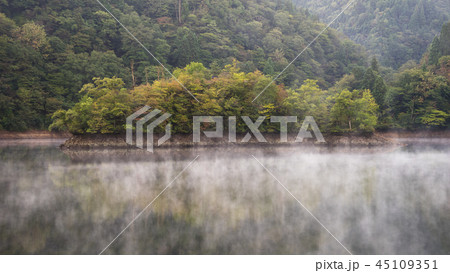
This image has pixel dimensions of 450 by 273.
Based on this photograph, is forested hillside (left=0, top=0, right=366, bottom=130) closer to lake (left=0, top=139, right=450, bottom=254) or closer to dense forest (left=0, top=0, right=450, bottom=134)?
dense forest (left=0, top=0, right=450, bottom=134)

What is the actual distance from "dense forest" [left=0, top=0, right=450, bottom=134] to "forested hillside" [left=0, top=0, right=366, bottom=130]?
20 cm

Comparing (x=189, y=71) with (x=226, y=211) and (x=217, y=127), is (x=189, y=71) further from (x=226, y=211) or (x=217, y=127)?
(x=226, y=211)

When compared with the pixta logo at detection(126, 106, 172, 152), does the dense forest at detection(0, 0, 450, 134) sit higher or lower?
higher

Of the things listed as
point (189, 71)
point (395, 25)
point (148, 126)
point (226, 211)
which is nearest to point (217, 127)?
point (148, 126)

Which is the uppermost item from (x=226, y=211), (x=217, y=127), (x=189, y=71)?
(x=189, y=71)

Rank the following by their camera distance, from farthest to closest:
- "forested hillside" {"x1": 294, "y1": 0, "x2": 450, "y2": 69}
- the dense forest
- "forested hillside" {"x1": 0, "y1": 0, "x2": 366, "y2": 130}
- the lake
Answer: "forested hillside" {"x1": 294, "y1": 0, "x2": 450, "y2": 69}, "forested hillside" {"x1": 0, "y1": 0, "x2": 366, "y2": 130}, the dense forest, the lake

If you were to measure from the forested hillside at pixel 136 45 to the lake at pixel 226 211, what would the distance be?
39.8m

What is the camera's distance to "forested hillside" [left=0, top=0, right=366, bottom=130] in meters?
55.8

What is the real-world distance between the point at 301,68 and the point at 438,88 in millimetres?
35554

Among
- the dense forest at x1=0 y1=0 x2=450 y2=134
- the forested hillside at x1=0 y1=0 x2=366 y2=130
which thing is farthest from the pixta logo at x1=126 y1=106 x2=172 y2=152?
the forested hillside at x1=0 y1=0 x2=366 y2=130

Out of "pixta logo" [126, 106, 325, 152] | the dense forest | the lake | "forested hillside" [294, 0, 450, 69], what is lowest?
the lake

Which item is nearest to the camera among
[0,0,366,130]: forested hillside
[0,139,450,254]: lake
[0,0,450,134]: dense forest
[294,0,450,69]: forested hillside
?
[0,139,450,254]: lake

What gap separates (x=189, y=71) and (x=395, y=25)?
8525 centimetres

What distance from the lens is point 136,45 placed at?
7094 centimetres
